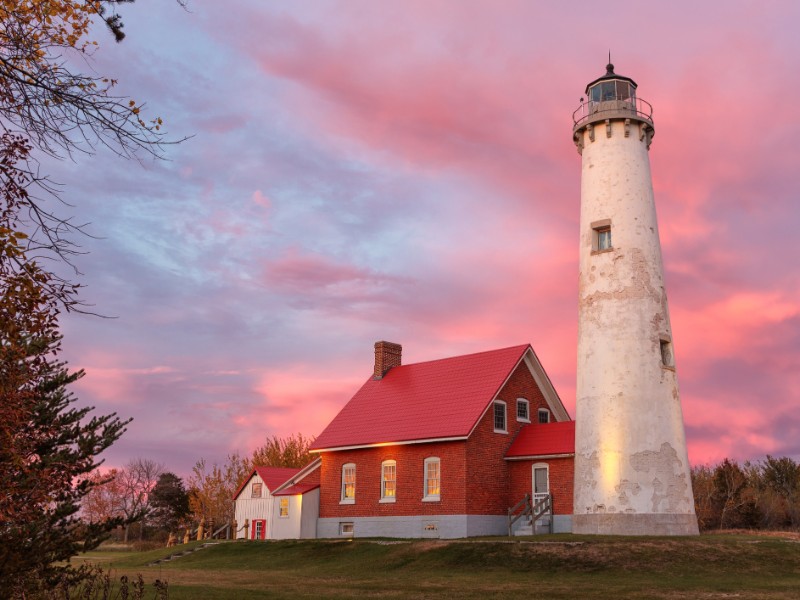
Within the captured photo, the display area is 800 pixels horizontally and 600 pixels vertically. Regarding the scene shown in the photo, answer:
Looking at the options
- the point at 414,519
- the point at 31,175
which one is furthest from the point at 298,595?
the point at 414,519

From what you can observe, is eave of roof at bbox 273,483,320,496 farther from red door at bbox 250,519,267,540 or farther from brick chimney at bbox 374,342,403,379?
brick chimney at bbox 374,342,403,379

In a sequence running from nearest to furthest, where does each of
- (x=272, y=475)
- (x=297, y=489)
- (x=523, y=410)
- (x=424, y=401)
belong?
1. (x=523, y=410)
2. (x=424, y=401)
3. (x=297, y=489)
4. (x=272, y=475)

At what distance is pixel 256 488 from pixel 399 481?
10.1m

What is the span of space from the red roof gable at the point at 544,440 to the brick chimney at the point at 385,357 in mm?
9275

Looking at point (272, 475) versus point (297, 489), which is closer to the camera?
point (297, 489)

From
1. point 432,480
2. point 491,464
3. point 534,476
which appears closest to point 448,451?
point 432,480

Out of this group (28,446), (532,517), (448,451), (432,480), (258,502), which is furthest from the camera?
(258,502)

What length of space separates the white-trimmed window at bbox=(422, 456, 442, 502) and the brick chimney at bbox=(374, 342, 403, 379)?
838cm

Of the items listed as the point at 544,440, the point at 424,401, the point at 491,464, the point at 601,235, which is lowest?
the point at 491,464

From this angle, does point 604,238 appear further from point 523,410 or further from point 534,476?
point 534,476

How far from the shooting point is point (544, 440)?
3206 centimetres

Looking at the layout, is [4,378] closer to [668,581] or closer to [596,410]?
[668,581]

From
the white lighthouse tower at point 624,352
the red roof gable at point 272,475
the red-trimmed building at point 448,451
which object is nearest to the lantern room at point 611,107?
the white lighthouse tower at point 624,352

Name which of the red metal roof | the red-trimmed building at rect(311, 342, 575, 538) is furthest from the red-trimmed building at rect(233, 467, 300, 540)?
the red metal roof
